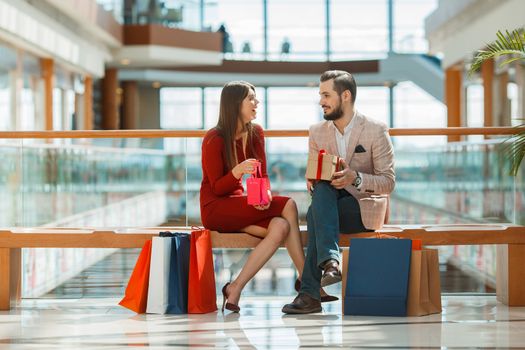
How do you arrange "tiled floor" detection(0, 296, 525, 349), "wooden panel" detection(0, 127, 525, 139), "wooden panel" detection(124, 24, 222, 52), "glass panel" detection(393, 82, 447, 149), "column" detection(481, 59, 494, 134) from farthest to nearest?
"glass panel" detection(393, 82, 447, 149) → "wooden panel" detection(124, 24, 222, 52) → "column" detection(481, 59, 494, 134) → "wooden panel" detection(0, 127, 525, 139) → "tiled floor" detection(0, 296, 525, 349)

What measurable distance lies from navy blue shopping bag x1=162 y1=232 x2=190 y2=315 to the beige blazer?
0.80 meters

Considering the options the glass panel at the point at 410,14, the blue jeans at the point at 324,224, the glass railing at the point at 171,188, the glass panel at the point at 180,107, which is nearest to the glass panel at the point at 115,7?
the glass railing at the point at 171,188

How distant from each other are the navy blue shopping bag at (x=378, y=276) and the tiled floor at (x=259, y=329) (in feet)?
0.26

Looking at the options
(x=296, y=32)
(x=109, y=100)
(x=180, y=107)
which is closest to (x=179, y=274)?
(x=109, y=100)

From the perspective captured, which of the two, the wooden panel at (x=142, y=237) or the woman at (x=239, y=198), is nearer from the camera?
the woman at (x=239, y=198)

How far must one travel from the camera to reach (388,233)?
15.7 feet

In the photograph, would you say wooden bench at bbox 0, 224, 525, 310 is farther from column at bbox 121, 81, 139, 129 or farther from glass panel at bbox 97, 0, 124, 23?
column at bbox 121, 81, 139, 129

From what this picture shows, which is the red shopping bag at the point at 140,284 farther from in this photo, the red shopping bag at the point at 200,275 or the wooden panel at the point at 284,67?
the wooden panel at the point at 284,67

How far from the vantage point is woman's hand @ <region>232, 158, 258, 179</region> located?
455 centimetres

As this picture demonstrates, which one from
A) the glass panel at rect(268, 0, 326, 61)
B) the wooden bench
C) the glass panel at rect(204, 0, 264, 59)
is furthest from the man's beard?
the glass panel at rect(268, 0, 326, 61)

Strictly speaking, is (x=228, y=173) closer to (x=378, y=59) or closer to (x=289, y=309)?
(x=289, y=309)

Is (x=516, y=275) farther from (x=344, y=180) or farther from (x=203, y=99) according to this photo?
(x=203, y=99)

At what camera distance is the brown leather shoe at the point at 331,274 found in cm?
426

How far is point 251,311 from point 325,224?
66cm
